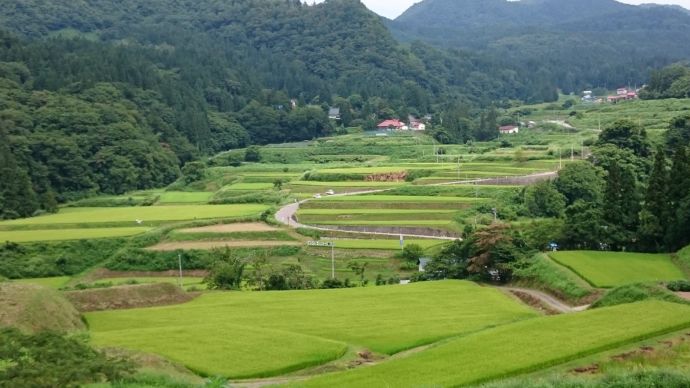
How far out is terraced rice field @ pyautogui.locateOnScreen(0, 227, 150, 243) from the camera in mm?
43750

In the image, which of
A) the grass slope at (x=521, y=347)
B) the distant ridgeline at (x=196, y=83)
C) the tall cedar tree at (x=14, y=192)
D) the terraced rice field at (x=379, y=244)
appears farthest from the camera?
the distant ridgeline at (x=196, y=83)

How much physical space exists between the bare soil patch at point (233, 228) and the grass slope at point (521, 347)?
24.8m

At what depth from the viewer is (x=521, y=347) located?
19578 mm

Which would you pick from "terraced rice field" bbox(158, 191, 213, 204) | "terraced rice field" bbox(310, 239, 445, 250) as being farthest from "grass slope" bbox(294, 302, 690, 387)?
"terraced rice field" bbox(158, 191, 213, 204)

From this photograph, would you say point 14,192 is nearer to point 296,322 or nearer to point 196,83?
point 296,322

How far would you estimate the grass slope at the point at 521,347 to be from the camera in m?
17.7

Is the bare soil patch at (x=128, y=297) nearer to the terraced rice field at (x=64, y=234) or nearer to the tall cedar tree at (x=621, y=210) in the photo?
the terraced rice field at (x=64, y=234)

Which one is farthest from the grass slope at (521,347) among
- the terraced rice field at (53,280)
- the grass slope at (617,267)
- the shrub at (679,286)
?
the terraced rice field at (53,280)

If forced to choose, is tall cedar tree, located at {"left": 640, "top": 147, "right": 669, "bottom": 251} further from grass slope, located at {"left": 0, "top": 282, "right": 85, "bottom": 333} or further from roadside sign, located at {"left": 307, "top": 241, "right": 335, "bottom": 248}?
grass slope, located at {"left": 0, "top": 282, "right": 85, "bottom": 333}

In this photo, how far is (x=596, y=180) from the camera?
164 ft

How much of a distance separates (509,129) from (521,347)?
273 feet

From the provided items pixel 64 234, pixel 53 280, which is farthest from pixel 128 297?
pixel 64 234

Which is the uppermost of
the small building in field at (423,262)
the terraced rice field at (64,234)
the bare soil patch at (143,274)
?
the terraced rice field at (64,234)

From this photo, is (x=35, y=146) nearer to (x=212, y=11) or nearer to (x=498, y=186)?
(x=498, y=186)
